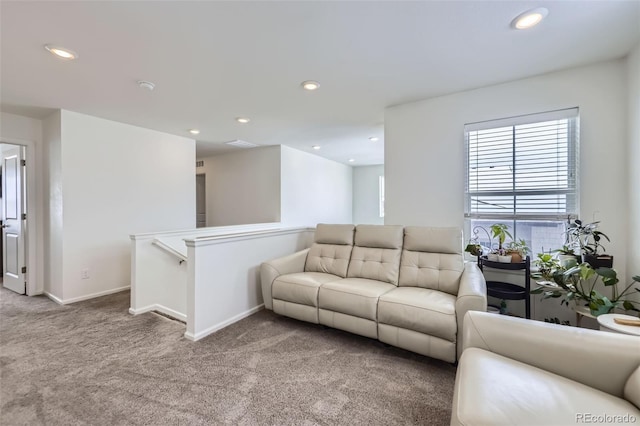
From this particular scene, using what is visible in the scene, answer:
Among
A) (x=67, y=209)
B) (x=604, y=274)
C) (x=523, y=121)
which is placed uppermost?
(x=523, y=121)

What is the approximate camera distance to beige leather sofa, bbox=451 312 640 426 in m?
1.02

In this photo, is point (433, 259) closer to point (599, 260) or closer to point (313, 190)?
point (599, 260)

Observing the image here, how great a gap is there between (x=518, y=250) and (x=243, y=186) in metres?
4.82

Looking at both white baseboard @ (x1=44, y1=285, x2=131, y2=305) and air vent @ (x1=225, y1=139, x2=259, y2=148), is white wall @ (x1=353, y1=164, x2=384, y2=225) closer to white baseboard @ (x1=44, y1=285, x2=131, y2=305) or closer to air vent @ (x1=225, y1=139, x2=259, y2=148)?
air vent @ (x1=225, y1=139, x2=259, y2=148)

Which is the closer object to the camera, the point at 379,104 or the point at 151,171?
the point at 379,104

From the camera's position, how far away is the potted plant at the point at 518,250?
244cm

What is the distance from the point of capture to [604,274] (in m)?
1.97

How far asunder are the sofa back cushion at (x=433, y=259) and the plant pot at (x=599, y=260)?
912 millimetres

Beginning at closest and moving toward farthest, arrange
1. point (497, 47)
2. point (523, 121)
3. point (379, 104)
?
point (497, 47) → point (523, 121) → point (379, 104)

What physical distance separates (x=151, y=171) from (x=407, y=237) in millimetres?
3897

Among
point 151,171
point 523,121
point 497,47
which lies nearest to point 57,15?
point 151,171

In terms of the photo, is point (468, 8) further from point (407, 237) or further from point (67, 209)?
point (67, 209)

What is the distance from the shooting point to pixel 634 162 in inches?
84.6

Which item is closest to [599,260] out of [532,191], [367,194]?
[532,191]
